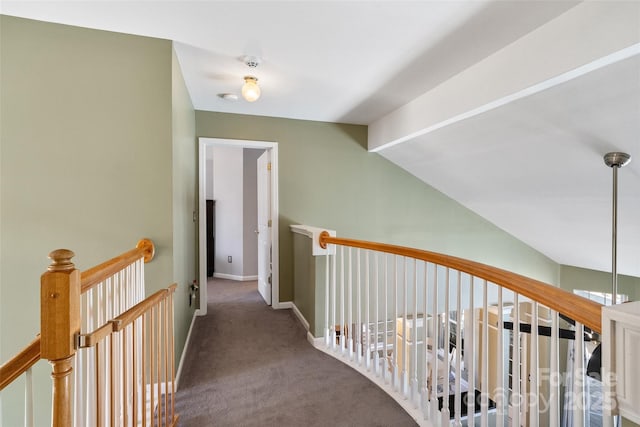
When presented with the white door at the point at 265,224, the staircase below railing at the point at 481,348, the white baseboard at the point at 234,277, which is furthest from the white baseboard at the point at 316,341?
the white baseboard at the point at 234,277

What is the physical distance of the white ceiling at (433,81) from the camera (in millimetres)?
1746

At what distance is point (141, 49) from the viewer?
2.05m

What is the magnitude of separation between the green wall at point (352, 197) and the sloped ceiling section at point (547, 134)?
0.25 metres

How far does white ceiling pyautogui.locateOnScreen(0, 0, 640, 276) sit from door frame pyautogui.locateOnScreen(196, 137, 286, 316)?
0.39 meters

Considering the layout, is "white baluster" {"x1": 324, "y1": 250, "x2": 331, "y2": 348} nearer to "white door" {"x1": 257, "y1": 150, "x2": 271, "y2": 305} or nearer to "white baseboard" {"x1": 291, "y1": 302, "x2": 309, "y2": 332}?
"white baseboard" {"x1": 291, "y1": 302, "x2": 309, "y2": 332}

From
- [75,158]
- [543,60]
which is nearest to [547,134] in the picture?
[543,60]

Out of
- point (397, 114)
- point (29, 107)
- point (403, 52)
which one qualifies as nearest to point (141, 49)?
point (29, 107)

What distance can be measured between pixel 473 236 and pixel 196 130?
3.97 metres

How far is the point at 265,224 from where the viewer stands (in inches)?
155

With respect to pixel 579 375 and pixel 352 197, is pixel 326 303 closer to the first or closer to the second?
pixel 352 197

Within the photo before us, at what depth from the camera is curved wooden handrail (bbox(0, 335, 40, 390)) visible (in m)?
0.73

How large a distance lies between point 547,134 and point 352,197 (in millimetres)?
2146

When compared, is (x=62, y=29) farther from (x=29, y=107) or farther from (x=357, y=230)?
(x=357, y=230)

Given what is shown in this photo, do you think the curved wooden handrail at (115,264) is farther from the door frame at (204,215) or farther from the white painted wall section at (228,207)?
the white painted wall section at (228,207)
